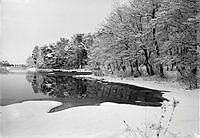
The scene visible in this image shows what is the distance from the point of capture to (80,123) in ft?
17.3

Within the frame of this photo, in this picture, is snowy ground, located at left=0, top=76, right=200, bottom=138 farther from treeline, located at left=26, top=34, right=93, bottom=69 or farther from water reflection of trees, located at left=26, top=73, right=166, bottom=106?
treeline, located at left=26, top=34, right=93, bottom=69

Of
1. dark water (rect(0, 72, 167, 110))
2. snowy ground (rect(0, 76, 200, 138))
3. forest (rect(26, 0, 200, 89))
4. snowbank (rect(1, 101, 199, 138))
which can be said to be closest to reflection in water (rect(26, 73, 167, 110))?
dark water (rect(0, 72, 167, 110))

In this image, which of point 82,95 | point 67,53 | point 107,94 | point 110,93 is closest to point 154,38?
point 110,93

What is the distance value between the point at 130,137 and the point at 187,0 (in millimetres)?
10582

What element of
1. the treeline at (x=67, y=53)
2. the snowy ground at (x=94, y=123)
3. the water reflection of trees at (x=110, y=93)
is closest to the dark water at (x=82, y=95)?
the water reflection of trees at (x=110, y=93)

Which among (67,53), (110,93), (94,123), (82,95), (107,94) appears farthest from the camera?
(67,53)

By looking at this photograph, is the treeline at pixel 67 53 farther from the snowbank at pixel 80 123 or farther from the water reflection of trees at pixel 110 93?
the snowbank at pixel 80 123

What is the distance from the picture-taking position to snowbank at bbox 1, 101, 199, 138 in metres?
4.36

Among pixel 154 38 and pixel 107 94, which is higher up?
pixel 154 38

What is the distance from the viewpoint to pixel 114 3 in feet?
75.8

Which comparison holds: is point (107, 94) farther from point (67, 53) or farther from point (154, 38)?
point (67, 53)

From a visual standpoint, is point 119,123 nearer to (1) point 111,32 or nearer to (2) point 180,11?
(2) point 180,11

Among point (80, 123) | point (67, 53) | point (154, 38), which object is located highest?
point (67, 53)

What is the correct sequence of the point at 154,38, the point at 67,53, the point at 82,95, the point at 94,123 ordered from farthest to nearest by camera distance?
the point at 67,53 → the point at 154,38 → the point at 82,95 → the point at 94,123
